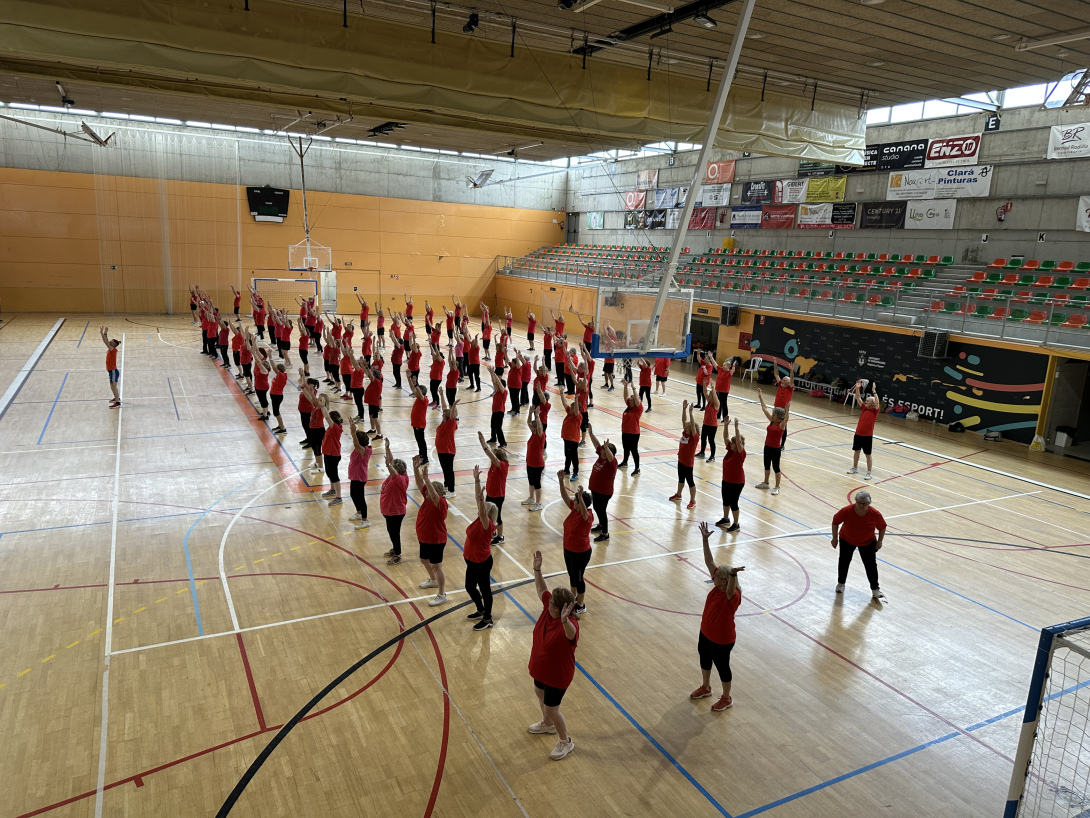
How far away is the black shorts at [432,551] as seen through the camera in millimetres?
7770

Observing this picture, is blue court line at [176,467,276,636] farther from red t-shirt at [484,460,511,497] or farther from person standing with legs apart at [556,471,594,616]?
person standing with legs apart at [556,471,594,616]

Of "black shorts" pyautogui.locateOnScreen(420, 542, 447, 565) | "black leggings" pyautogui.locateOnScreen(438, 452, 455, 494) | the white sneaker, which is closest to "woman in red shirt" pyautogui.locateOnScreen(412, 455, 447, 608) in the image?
"black shorts" pyautogui.locateOnScreen(420, 542, 447, 565)

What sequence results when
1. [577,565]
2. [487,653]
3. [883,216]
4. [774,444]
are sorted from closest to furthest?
[487,653]
[577,565]
[774,444]
[883,216]

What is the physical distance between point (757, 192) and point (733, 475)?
22.3 meters

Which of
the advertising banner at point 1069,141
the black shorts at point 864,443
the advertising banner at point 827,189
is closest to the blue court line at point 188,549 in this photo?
the black shorts at point 864,443

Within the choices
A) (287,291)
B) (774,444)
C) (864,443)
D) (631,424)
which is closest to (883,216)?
(864,443)

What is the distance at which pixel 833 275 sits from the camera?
23.6m

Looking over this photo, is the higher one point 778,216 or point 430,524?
point 778,216

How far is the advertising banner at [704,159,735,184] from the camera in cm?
3050

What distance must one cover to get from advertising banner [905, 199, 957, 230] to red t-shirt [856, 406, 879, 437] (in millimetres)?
12601

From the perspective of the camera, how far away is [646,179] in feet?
117

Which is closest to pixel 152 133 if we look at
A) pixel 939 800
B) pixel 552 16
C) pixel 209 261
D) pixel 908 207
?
pixel 209 261

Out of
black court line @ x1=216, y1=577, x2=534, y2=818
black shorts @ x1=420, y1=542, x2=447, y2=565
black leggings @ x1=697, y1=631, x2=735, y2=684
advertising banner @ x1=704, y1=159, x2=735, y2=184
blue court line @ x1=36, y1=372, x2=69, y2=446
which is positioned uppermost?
advertising banner @ x1=704, y1=159, x2=735, y2=184

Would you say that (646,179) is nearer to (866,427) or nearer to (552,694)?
(866,427)
